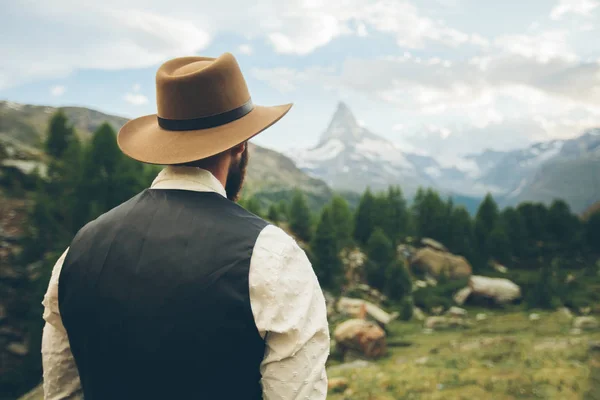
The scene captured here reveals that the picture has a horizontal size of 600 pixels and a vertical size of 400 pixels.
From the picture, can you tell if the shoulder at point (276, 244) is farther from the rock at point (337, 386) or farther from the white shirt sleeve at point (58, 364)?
the rock at point (337, 386)

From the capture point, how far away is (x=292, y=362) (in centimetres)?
210

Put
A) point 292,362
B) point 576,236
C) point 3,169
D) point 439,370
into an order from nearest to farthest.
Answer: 1. point 292,362
2. point 439,370
3. point 3,169
4. point 576,236

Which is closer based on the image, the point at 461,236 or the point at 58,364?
the point at 58,364

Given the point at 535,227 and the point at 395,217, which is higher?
the point at 535,227

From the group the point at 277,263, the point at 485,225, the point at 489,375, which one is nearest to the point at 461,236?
the point at 485,225

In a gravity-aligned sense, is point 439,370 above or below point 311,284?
below

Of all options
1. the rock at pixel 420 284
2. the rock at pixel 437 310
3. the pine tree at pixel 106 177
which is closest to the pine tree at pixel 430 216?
the rock at pixel 420 284

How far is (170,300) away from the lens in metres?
2.10

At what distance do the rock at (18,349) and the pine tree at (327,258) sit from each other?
2897 centimetres

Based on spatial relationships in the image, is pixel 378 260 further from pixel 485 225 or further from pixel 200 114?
pixel 200 114

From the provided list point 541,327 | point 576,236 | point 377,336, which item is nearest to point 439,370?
point 377,336

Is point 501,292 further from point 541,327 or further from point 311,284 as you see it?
point 311,284

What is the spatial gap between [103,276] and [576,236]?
298 ft

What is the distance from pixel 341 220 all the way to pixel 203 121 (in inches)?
2201
